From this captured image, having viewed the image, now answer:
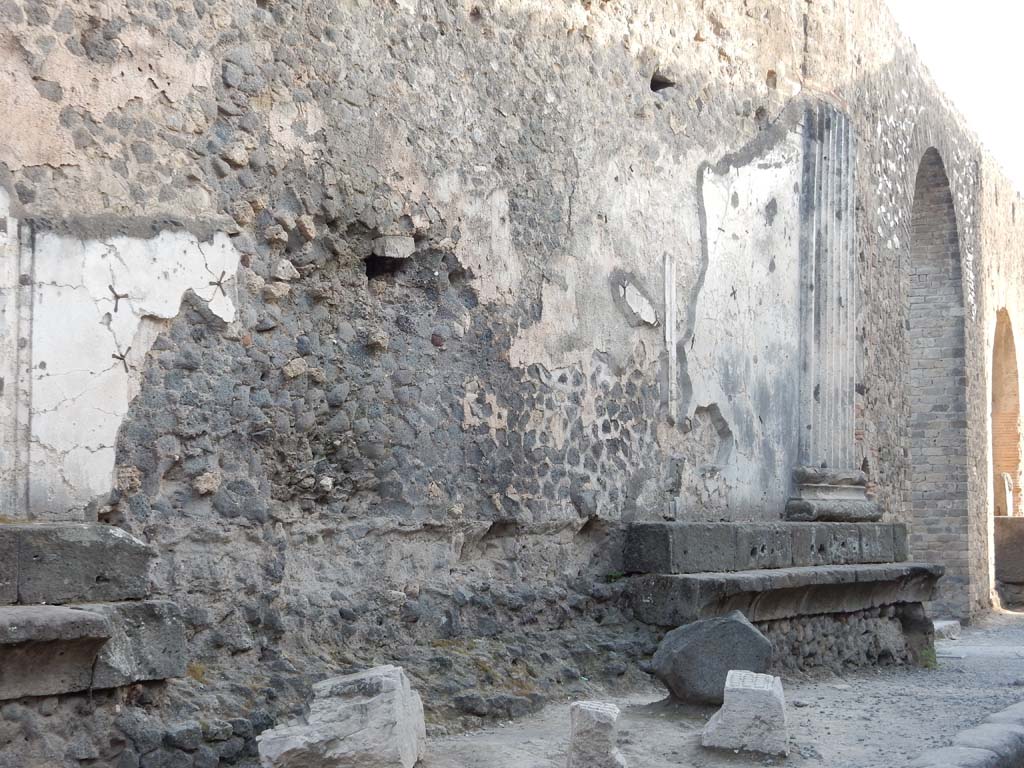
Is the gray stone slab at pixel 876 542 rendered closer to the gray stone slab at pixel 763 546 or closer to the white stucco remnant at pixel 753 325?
the white stucco remnant at pixel 753 325

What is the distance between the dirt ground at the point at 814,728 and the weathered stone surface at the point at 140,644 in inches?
32.1

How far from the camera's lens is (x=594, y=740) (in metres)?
3.58

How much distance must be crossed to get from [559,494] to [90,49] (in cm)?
259

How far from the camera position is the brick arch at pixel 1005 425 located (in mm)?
14656

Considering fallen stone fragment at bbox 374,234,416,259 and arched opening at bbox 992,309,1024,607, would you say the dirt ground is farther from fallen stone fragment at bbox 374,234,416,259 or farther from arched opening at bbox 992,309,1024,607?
arched opening at bbox 992,309,1024,607

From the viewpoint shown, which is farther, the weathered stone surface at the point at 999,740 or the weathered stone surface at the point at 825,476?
the weathered stone surface at the point at 825,476

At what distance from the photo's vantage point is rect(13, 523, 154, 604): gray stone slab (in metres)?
3.13

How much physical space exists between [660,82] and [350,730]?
382 centimetres

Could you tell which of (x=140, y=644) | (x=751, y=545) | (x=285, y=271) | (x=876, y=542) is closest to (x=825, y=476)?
(x=876, y=542)

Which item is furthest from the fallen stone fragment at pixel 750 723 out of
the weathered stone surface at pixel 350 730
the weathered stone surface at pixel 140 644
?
the weathered stone surface at pixel 140 644

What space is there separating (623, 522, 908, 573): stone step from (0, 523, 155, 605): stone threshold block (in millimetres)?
2608

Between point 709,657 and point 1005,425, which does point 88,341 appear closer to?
point 709,657

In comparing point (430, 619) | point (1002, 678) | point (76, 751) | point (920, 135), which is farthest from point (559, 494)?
point (920, 135)

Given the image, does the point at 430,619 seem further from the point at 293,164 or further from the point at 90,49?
the point at 90,49
